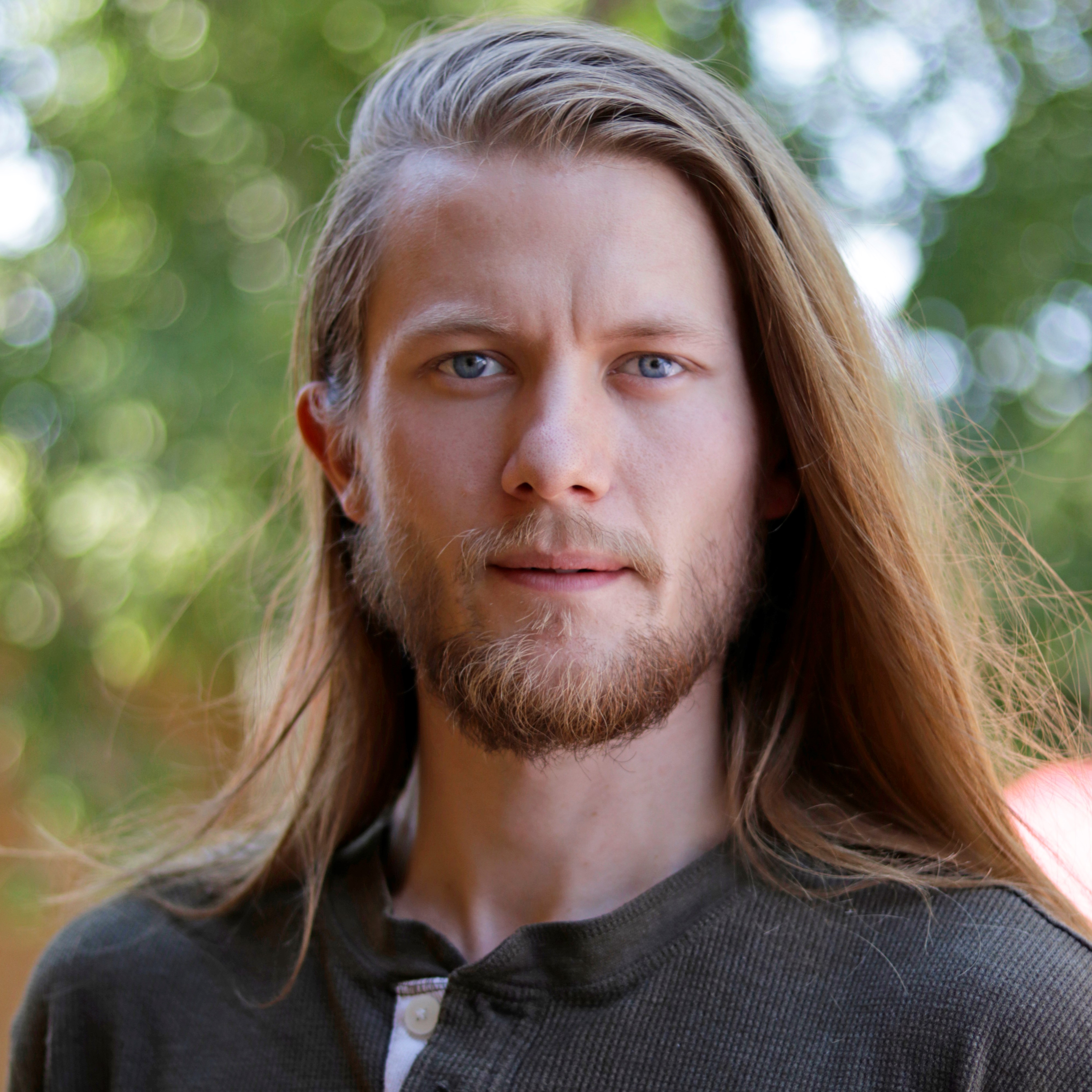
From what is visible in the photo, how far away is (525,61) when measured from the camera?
183 cm

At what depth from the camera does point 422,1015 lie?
65.9 inches

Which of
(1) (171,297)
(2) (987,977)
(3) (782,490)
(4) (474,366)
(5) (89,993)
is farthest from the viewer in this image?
(1) (171,297)

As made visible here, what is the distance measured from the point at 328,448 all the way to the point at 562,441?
0.62m

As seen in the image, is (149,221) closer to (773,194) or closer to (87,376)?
(87,376)

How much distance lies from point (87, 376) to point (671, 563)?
8.41ft

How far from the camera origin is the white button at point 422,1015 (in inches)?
65.4

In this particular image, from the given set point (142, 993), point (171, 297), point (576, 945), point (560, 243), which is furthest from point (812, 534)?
point (171, 297)

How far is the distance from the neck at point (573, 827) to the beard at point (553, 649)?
0.24 feet

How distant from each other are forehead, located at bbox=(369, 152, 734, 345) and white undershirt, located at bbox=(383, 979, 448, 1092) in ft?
→ 3.27

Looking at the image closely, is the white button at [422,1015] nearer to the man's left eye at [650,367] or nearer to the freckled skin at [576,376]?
A: the freckled skin at [576,376]

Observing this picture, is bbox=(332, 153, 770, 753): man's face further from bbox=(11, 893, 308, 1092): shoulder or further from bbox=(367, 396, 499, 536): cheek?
bbox=(11, 893, 308, 1092): shoulder

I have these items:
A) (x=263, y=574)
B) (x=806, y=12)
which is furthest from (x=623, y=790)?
(x=806, y=12)

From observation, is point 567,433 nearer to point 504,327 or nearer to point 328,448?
point 504,327

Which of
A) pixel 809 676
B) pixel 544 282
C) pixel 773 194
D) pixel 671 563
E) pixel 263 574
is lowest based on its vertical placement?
pixel 263 574
